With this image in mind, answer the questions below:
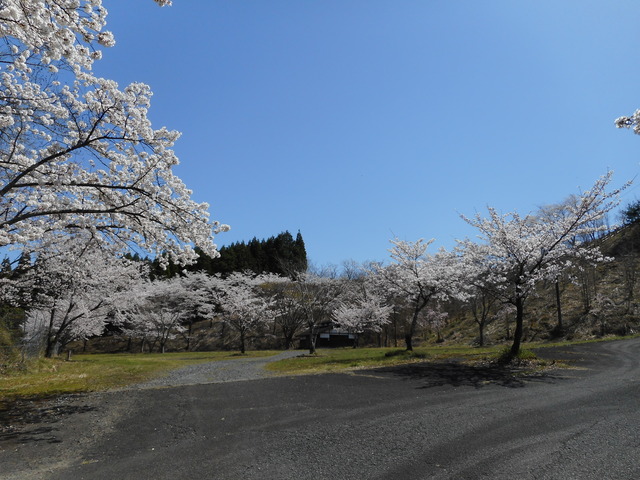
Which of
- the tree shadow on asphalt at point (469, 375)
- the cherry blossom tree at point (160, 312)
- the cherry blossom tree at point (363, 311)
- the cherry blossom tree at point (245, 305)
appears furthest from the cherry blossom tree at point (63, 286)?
the cherry blossom tree at point (363, 311)

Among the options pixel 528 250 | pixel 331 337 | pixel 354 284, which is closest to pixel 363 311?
pixel 354 284

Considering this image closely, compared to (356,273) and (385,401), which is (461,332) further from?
(385,401)

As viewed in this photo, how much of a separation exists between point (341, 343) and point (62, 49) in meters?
45.0

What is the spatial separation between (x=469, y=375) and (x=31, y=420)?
1194 cm

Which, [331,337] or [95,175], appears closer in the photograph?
[95,175]

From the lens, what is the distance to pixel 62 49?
515 cm

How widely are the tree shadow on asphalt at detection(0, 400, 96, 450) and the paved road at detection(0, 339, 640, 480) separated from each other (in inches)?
2.5

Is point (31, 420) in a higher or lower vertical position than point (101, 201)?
lower

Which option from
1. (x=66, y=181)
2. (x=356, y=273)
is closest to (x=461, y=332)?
(x=356, y=273)

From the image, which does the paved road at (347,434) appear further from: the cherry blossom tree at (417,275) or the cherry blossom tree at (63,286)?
the cherry blossom tree at (417,275)

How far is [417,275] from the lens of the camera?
2255cm

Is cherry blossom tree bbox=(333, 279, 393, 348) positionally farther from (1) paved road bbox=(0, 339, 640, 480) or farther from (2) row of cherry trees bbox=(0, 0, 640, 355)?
(1) paved road bbox=(0, 339, 640, 480)

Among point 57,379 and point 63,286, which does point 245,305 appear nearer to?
point 63,286

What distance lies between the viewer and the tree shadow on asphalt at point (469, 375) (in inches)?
445
